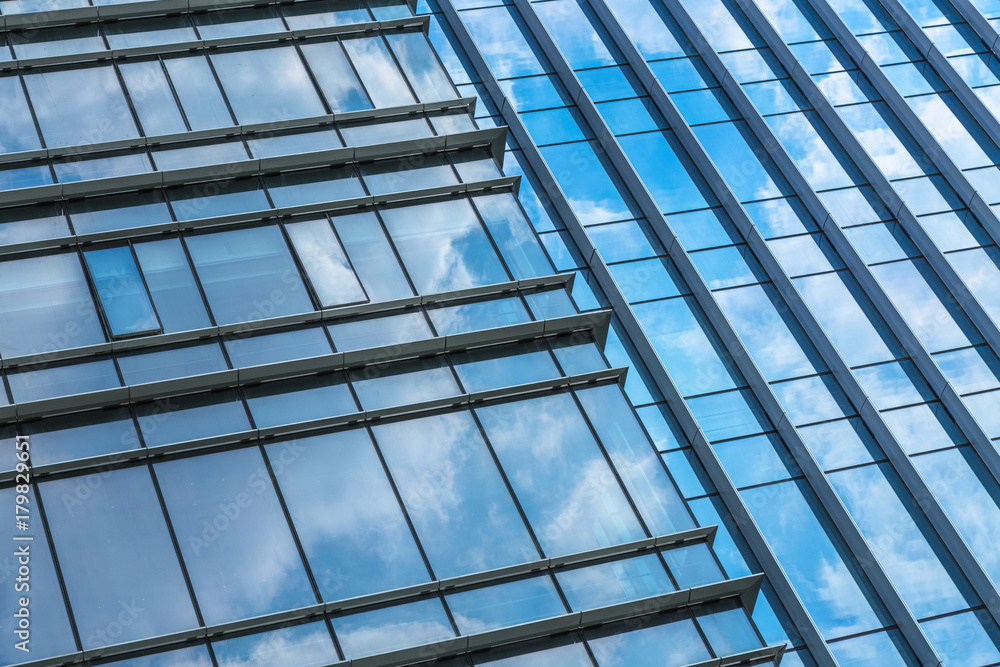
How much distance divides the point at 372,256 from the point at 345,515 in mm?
6306

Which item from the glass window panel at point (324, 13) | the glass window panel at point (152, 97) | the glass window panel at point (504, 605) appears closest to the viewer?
the glass window panel at point (504, 605)

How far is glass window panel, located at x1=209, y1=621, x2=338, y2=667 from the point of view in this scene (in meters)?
18.1

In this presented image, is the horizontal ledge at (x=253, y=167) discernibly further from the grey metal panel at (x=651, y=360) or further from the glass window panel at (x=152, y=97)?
the grey metal panel at (x=651, y=360)

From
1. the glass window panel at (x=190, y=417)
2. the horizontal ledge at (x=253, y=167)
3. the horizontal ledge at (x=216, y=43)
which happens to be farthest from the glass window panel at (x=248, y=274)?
the horizontal ledge at (x=216, y=43)

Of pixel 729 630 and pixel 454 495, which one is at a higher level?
pixel 454 495

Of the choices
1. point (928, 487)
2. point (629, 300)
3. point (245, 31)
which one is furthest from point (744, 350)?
point (245, 31)

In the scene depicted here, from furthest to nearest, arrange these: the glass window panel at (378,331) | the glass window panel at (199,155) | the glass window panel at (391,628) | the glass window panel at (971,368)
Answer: the glass window panel at (971,368), the glass window panel at (199,155), the glass window panel at (378,331), the glass window panel at (391,628)

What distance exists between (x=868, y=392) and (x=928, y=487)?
289 cm

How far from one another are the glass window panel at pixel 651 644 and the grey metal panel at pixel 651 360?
3369 mm

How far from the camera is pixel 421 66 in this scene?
2823 centimetres

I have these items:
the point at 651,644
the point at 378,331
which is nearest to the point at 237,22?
the point at 378,331

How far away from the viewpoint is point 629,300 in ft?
90.0

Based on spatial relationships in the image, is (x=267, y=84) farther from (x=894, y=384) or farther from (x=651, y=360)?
(x=894, y=384)

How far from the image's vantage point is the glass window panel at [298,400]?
2119 centimetres
